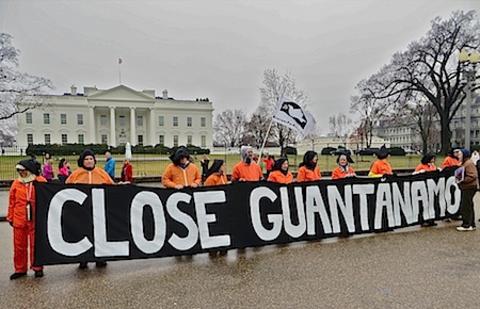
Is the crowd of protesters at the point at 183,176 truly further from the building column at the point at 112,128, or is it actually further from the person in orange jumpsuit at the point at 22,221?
the building column at the point at 112,128

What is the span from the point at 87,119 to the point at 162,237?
7612 cm

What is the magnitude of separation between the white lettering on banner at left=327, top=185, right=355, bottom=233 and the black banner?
0.06 ft

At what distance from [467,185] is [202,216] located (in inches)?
217

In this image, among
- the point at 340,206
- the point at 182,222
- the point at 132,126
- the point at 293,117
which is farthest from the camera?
the point at 132,126

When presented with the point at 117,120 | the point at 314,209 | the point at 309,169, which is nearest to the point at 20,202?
the point at 314,209

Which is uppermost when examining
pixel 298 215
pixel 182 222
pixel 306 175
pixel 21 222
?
pixel 306 175

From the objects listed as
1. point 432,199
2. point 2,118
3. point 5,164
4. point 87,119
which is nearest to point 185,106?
point 87,119

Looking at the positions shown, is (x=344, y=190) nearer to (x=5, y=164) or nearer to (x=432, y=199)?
(x=432, y=199)

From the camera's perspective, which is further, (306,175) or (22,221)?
(306,175)

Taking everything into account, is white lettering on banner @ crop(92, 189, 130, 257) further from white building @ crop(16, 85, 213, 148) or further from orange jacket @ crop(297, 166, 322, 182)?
white building @ crop(16, 85, 213, 148)

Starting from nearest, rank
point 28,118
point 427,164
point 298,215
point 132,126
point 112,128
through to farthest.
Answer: point 298,215
point 427,164
point 28,118
point 112,128
point 132,126

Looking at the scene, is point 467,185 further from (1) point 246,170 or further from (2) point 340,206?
(1) point 246,170

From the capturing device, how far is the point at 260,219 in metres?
6.14

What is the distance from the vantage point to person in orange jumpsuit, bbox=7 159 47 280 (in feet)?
16.3
